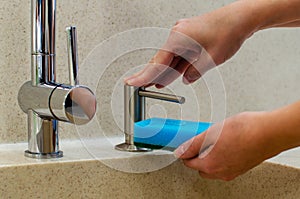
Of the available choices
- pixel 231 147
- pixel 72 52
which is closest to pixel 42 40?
pixel 72 52

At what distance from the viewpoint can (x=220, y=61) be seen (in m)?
0.76

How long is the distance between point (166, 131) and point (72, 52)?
0.16m

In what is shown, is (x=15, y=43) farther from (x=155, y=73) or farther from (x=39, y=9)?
(x=155, y=73)

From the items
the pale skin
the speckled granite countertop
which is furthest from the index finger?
the speckled granite countertop

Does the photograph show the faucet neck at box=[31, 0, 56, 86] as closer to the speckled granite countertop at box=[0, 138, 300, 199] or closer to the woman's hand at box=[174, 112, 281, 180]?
the speckled granite countertop at box=[0, 138, 300, 199]

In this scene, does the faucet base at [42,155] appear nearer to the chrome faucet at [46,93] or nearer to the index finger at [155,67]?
the chrome faucet at [46,93]

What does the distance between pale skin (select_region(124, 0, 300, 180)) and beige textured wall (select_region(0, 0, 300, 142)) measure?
0.14 ft

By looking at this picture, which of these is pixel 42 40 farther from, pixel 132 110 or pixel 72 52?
pixel 132 110

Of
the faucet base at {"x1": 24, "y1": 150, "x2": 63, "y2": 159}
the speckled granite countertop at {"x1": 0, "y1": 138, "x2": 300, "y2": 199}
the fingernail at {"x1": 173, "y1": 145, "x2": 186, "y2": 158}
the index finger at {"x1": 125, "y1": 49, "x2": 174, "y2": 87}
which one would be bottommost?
the speckled granite countertop at {"x1": 0, "y1": 138, "x2": 300, "y2": 199}

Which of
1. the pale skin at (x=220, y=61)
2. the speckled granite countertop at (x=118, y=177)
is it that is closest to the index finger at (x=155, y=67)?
the pale skin at (x=220, y=61)

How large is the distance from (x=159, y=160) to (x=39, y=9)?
27 centimetres

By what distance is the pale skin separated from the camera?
0.63m

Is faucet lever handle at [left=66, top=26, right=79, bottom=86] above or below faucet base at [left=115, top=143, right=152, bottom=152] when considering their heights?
above

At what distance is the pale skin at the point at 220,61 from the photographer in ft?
2.06
